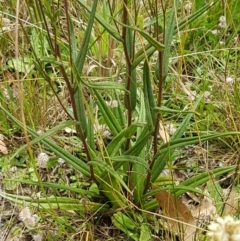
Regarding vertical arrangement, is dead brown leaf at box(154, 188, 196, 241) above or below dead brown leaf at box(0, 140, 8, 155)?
below

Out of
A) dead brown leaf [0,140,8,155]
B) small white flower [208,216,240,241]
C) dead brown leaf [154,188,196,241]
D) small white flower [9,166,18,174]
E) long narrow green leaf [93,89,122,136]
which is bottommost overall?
dead brown leaf [154,188,196,241]

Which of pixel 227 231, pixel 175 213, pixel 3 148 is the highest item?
pixel 227 231

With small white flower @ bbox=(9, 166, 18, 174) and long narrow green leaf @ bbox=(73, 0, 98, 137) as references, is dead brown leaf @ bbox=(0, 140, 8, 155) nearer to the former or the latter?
small white flower @ bbox=(9, 166, 18, 174)

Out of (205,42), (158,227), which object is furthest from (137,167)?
(205,42)

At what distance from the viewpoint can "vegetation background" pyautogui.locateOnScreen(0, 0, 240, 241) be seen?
3.52 ft

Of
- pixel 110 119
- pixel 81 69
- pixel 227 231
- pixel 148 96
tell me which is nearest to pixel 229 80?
pixel 110 119

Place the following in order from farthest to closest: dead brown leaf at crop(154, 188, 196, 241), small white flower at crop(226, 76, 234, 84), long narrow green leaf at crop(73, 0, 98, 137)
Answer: small white flower at crop(226, 76, 234, 84), dead brown leaf at crop(154, 188, 196, 241), long narrow green leaf at crop(73, 0, 98, 137)

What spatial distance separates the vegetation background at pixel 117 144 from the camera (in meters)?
1.07

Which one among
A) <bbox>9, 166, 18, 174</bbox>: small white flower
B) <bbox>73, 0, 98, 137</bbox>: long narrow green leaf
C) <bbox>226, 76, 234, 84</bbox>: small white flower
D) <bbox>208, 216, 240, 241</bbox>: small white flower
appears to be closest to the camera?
<bbox>208, 216, 240, 241</bbox>: small white flower

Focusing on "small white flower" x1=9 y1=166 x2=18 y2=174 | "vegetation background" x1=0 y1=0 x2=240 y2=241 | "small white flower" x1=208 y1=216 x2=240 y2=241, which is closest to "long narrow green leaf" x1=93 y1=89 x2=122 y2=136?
"vegetation background" x1=0 y1=0 x2=240 y2=241

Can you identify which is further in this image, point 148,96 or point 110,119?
point 110,119

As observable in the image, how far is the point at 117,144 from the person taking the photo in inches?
50.2

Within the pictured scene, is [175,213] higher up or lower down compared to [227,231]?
lower down

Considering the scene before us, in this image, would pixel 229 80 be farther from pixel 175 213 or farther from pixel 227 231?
pixel 227 231
